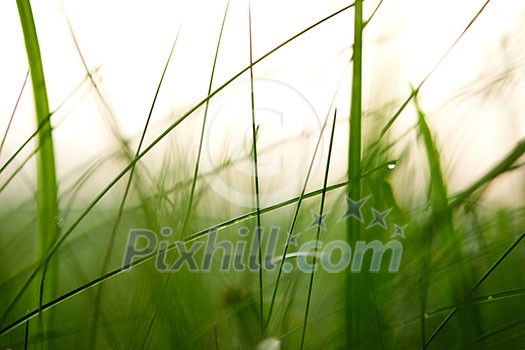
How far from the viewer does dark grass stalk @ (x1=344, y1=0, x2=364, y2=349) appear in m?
0.38

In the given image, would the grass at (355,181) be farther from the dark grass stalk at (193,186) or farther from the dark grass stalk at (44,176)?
the dark grass stalk at (44,176)

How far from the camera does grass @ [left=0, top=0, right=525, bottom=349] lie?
1.32 feet

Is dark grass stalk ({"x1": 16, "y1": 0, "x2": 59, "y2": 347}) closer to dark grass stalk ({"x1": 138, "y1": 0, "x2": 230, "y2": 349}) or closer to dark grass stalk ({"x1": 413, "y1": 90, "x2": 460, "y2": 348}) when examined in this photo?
dark grass stalk ({"x1": 138, "y1": 0, "x2": 230, "y2": 349})

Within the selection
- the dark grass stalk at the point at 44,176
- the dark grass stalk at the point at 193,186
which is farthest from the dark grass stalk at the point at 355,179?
the dark grass stalk at the point at 44,176

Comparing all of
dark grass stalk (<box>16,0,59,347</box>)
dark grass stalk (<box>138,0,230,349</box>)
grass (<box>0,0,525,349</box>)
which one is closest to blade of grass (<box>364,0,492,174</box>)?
grass (<box>0,0,525,349</box>)

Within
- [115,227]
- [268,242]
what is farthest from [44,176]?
[268,242]

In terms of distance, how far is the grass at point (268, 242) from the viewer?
40 cm

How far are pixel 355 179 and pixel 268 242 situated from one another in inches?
3.7

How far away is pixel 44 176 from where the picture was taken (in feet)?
1.40

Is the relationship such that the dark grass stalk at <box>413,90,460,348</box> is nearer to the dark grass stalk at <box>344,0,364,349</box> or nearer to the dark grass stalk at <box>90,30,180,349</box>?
the dark grass stalk at <box>344,0,364,349</box>

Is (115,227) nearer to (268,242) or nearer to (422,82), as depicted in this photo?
(268,242)

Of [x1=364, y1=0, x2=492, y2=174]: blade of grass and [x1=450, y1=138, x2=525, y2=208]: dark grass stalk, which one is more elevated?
[x1=364, y1=0, x2=492, y2=174]: blade of grass

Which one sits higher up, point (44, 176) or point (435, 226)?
point (44, 176)

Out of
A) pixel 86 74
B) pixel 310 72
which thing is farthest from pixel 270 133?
pixel 86 74
